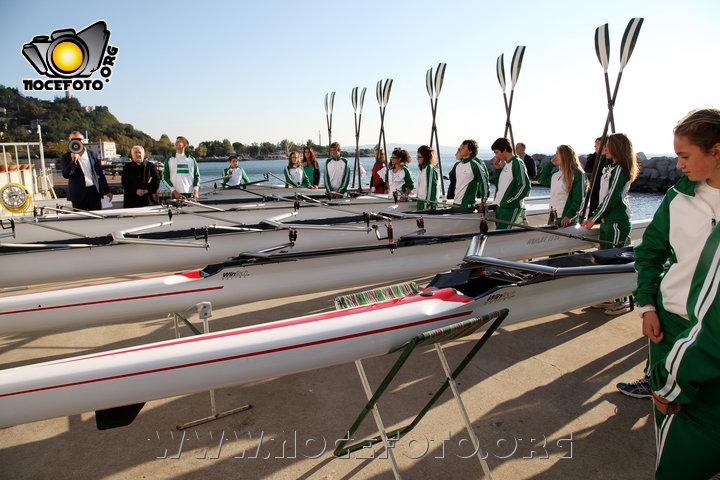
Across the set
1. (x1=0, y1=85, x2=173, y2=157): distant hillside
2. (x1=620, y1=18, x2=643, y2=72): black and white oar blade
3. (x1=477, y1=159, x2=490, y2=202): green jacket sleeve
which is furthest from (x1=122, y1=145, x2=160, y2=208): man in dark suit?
(x1=0, y1=85, x2=173, y2=157): distant hillside

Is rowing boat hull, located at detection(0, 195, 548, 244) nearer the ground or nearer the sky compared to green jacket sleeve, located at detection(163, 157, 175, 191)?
nearer the ground

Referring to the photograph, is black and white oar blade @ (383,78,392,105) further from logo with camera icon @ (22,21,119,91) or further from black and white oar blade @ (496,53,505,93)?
logo with camera icon @ (22,21,119,91)

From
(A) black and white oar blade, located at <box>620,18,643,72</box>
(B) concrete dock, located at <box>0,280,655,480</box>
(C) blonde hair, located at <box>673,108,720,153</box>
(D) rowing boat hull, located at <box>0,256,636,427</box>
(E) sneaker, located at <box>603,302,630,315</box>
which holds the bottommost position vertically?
(B) concrete dock, located at <box>0,280,655,480</box>

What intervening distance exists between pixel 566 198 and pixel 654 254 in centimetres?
359

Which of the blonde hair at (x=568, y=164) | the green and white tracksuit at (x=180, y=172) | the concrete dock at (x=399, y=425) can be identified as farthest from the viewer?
the green and white tracksuit at (x=180, y=172)

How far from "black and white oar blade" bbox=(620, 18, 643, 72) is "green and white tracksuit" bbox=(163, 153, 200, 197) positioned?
A: 666 cm

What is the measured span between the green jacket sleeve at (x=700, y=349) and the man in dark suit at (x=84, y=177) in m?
7.30

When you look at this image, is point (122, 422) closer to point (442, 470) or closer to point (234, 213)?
point (442, 470)

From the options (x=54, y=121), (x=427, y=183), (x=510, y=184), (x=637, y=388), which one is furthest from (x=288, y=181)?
(x=54, y=121)

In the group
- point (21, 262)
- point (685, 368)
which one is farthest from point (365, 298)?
point (21, 262)

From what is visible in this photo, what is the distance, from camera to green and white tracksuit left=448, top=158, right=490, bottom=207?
6.05 meters

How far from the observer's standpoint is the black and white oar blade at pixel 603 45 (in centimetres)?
555

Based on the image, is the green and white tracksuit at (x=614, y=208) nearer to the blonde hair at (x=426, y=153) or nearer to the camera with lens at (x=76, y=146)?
the blonde hair at (x=426, y=153)

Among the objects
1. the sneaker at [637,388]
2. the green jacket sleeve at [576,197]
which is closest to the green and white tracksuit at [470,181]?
the green jacket sleeve at [576,197]
